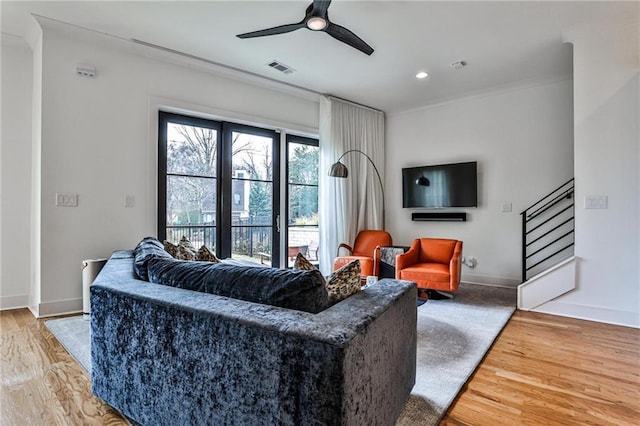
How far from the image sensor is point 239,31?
3.29 meters

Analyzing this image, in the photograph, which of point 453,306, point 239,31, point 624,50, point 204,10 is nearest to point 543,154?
point 624,50

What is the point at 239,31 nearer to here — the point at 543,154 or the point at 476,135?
the point at 476,135

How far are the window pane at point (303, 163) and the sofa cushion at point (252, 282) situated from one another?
3574 mm

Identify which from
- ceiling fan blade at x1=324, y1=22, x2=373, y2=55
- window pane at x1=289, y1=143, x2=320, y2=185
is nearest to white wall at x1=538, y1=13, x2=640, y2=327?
ceiling fan blade at x1=324, y1=22, x2=373, y2=55

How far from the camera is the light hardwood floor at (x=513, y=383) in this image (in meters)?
1.72

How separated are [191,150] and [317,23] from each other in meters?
2.35

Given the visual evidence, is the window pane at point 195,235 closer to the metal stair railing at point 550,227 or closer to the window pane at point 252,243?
the window pane at point 252,243

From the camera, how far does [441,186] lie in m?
5.20

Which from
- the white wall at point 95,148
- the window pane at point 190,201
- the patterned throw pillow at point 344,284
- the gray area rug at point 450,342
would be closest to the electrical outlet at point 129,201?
the white wall at point 95,148

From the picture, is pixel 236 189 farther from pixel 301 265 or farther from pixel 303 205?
pixel 301 265

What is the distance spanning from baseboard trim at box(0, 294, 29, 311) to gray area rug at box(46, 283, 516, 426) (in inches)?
35.7

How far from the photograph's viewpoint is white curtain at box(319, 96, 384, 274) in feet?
16.8

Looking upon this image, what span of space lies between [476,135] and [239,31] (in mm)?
3659

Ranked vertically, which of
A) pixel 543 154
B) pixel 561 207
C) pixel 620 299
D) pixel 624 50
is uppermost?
pixel 624 50
